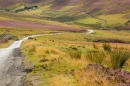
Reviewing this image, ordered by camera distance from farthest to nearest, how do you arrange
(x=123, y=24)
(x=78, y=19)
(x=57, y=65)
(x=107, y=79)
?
(x=78, y=19), (x=123, y=24), (x=57, y=65), (x=107, y=79)

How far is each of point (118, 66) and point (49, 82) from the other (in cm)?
528

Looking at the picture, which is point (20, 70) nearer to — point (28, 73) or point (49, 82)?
point (28, 73)

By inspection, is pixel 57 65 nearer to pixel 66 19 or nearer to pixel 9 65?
pixel 9 65

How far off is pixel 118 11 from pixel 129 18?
1065 inches

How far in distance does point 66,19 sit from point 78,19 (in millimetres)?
11652

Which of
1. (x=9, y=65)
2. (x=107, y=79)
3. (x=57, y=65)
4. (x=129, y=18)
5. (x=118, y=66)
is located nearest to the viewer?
(x=107, y=79)

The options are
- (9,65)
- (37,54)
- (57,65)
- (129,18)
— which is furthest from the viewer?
(129,18)

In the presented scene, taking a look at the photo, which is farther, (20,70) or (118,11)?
(118,11)

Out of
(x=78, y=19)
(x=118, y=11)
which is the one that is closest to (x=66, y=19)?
(x=78, y=19)

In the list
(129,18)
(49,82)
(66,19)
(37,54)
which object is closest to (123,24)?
(129,18)

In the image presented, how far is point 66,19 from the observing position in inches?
7534

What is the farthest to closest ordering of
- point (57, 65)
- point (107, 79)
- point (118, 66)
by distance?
point (57, 65), point (118, 66), point (107, 79)

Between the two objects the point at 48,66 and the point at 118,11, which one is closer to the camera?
the point at 48,66

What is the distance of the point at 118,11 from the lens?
18312cm
